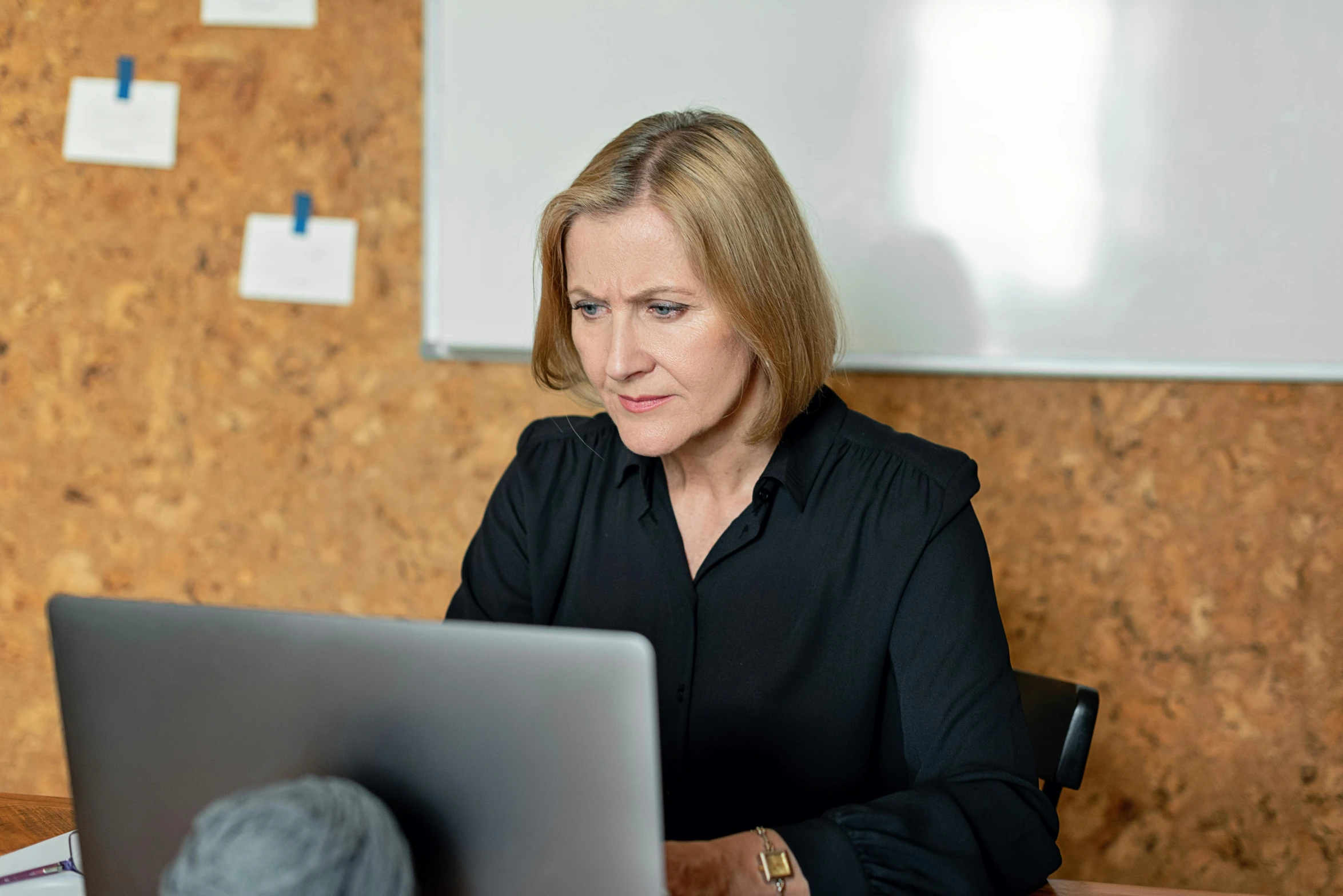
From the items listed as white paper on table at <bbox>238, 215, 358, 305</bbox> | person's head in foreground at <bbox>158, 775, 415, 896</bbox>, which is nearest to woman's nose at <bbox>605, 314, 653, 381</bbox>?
person's head in foreground at <bbox>158, 775, 415, 896</bbox>

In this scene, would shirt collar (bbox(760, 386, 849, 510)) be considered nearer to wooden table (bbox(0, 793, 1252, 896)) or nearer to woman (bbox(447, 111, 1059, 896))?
woman (bbox(447, 111, 1059, 896))

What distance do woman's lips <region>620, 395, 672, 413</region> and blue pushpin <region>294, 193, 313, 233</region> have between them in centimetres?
117

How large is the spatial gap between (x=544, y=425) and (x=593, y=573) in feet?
0.73

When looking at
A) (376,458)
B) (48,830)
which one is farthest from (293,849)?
(376,458)

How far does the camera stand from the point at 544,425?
1.30 meters

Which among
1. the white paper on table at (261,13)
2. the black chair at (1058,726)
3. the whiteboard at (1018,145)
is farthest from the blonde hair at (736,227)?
the white paper on table at (261,13)

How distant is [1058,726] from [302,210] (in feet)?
5.33

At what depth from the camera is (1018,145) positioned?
1.74 metres

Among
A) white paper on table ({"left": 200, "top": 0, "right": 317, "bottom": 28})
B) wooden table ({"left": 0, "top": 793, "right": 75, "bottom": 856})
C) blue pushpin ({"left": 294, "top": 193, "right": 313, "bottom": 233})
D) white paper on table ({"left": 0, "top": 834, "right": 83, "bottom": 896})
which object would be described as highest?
white paper on table ({"left": 200, "top": 0, "right": 317, "bottom": 28})

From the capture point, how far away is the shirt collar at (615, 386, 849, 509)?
1.12m

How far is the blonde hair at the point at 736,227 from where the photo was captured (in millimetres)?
1025

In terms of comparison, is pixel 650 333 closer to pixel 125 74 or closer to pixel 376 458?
pixel 376 458

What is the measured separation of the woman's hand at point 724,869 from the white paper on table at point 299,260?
5.11ft

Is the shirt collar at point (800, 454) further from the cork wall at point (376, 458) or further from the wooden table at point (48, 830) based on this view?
the cork wall at point (376, 458)
